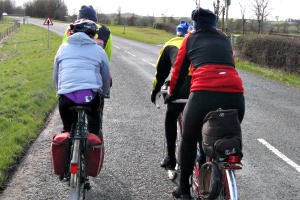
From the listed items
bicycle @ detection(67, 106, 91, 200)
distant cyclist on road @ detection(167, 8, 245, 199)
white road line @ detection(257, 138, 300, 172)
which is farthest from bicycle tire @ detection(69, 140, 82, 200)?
white road line @ detection(257, 138, 300, 172)

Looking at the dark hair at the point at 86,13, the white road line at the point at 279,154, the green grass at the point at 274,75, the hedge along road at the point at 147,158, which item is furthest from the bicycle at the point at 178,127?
the green grass at the point at 274,75

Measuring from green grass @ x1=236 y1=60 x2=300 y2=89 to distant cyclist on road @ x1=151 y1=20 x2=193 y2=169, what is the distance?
8.89 meters

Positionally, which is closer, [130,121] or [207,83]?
[207,83]

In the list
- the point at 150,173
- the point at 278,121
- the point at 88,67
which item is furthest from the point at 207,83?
the point at 278,121

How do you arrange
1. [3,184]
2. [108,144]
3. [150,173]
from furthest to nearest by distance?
[108,144], [150,173], [3,184]

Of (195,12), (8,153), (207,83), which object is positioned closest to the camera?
(207,83)

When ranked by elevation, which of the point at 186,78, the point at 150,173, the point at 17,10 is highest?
the point at 17,10

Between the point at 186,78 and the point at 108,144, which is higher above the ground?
the point at 186,78

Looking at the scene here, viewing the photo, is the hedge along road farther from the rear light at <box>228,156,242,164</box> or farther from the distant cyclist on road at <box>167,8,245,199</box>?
the rear light at <box>228,156,242,164</box>

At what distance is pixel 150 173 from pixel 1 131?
3036 mm

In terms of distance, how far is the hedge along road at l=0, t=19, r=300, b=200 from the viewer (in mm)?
3986

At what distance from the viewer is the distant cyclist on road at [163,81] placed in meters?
3.52

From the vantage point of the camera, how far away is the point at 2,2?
121 meters

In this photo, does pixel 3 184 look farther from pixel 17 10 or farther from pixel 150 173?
pixel 17 10
